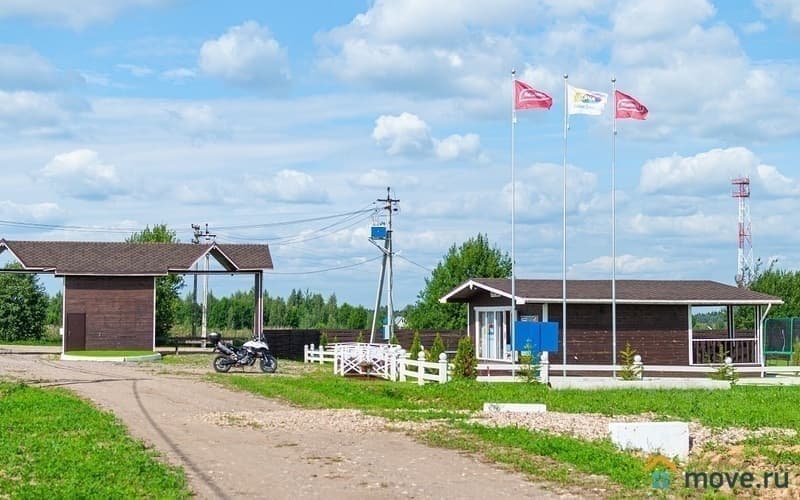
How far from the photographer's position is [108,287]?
4394 cm

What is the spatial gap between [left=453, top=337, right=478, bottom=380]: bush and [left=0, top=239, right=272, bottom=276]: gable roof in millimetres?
18927

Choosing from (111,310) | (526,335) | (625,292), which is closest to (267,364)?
(526,335)

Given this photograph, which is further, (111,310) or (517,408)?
(111,310)

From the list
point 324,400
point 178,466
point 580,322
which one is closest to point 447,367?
point 324,400

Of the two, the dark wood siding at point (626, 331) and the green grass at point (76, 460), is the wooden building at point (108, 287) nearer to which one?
the dark wood siding at point (626, 331)

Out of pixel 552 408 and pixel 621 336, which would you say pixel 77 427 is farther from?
pixel 621 336

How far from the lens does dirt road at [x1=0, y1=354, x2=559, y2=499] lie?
36.3ft

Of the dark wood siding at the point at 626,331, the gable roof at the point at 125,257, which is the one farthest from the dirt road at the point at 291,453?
the gable roof at the point at 125,257

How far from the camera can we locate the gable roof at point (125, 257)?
143 ft

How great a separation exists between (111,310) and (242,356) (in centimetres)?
1355

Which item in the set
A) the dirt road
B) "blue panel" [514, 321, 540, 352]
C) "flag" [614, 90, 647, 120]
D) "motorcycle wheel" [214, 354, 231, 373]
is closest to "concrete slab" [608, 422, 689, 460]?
the dirt road

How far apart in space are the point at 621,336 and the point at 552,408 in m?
14.0

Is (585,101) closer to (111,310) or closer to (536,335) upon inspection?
(536,335)

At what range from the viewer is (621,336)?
33688 millimetres
